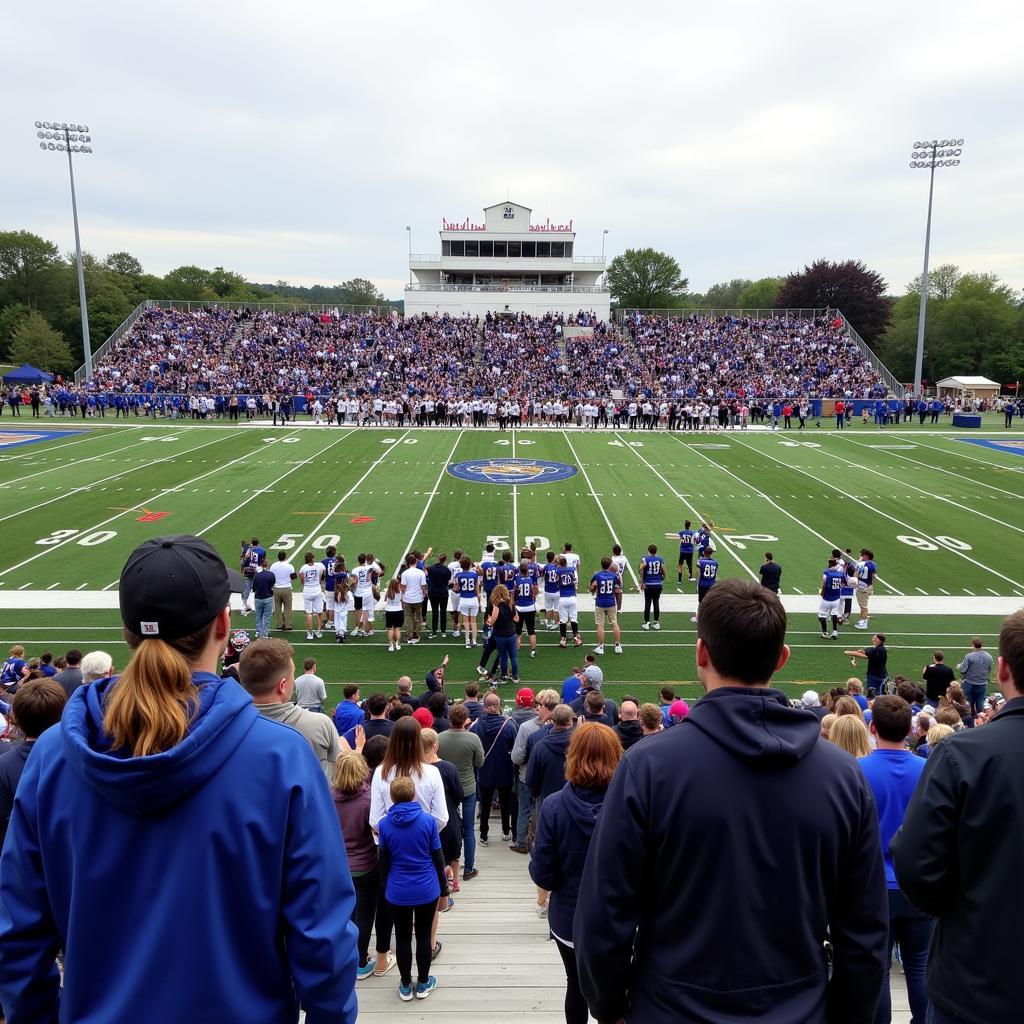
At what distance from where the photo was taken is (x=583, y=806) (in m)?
4.07

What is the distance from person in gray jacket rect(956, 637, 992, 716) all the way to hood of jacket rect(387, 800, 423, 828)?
32.2ft

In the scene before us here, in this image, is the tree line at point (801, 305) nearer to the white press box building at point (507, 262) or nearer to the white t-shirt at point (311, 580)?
the white press box building at point (507, 262)

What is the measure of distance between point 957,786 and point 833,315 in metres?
66.3

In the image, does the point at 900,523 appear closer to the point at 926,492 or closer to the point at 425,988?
the point at 926,492

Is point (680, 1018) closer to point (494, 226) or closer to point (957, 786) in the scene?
point (957, 786)

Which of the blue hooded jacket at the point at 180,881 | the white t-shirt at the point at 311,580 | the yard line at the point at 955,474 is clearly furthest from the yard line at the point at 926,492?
the blue hooded jacket at the point at 180,881

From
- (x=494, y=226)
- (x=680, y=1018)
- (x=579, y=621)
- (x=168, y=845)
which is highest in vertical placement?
(x=494, y=226)

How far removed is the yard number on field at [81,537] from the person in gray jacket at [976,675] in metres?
20.2

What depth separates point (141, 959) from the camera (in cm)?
191

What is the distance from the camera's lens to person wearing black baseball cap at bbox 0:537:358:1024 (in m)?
1.91

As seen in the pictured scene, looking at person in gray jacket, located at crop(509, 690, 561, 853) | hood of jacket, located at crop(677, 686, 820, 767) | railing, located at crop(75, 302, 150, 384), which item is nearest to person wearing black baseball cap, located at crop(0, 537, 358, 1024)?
hood of jacket, located at crop(677, 686, 820, 767)

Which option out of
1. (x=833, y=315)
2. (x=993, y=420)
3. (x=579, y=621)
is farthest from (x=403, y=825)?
(x=833, y=315)

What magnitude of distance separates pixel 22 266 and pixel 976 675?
100227mm

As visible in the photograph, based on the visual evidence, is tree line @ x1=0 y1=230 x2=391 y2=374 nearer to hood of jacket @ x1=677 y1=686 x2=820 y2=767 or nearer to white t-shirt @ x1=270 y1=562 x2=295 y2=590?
white t-shirt @ x1=270 y1=562 x2=295 y2=590
